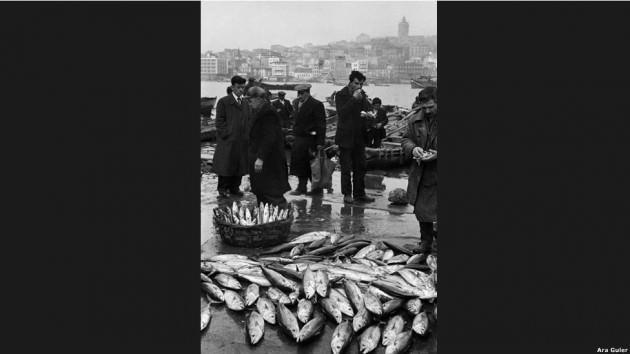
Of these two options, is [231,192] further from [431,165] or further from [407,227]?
[431,165]

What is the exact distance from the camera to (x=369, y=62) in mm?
19344

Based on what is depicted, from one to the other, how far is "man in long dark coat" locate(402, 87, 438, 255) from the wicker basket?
171 cm

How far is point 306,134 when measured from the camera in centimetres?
1155

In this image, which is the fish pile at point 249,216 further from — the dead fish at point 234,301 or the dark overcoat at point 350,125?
the dark overcoat at point 350,125

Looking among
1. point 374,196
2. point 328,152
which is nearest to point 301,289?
point 374,196

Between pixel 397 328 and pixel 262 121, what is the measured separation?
444 centimetres

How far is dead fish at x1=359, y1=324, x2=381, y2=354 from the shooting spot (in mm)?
5281

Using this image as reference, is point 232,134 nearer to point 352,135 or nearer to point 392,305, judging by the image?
point 352,135

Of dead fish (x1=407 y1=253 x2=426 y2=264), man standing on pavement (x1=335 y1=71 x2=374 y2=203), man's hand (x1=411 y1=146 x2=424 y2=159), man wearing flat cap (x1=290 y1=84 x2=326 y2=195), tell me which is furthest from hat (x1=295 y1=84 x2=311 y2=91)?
dead fish (x1=407 y1=253 x2=426 y2=264)

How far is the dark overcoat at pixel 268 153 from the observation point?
29.9ft

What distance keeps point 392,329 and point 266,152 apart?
14.6 ft

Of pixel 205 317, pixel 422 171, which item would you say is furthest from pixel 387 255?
pixel 205 317

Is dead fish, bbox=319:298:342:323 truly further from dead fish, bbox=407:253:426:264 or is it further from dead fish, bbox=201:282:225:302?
dead fish, bbox=407:253:426:264

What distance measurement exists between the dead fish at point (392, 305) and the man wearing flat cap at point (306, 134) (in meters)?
5.85
